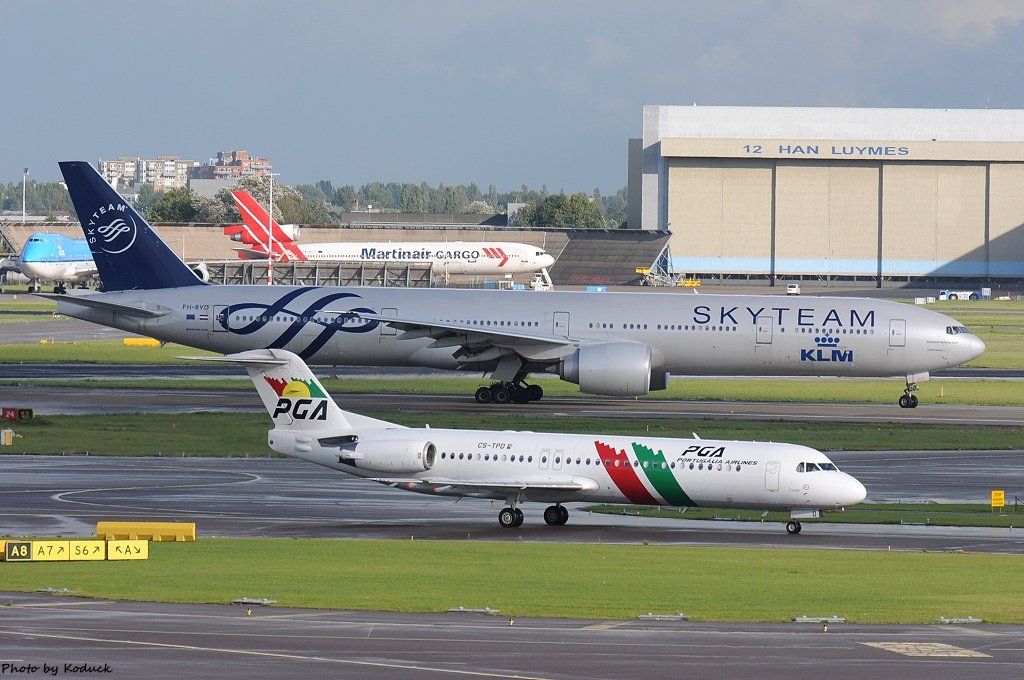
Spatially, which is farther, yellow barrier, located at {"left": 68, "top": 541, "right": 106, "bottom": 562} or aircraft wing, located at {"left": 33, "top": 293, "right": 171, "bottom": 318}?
aircraft wing, located at {"left": 33, "top": 293, "right": 171, "bottom": 318}

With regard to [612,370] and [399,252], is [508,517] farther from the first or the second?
[399,252]

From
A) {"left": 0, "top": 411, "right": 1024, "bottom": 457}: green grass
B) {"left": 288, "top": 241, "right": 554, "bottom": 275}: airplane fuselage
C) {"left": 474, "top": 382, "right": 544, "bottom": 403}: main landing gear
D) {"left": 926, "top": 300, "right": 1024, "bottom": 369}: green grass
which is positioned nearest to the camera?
{"left": 0, "top": 411, "right": 1024, "bottom": 457}: green grass

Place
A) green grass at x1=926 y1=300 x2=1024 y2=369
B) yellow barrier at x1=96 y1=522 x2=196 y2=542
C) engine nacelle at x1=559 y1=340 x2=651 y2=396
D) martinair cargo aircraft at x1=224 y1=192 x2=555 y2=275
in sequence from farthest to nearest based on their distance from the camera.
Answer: martinair cargo aircraft at x1=224 y1=192 x2=555 y2=275 < green grass at x1=926 y1=300 x2=1024 y2=369 < engine nacelle at x1=559 y1=340 x2=651 y2=396 < yellow barrier at x1=96 y1=522 x2=196 y2=542

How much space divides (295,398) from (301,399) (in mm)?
183

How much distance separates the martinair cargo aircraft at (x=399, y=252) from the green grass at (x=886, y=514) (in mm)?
126597

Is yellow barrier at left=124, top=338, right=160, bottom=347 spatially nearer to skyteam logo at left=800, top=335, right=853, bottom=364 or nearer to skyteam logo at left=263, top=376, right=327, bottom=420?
skyteam logo at left=800, top=335, right=853, bottom=364

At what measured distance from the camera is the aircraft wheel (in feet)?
119

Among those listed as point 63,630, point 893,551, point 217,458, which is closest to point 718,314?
point 217,458

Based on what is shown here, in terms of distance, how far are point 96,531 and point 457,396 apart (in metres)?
32.4

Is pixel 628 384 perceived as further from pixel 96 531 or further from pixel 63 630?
pixel 63 630

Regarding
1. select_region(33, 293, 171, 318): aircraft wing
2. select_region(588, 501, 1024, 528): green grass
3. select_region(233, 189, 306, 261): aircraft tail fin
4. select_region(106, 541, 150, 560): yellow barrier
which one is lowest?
select_region(588, 501, 1024, 528): green grass

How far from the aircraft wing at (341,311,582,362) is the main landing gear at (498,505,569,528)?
74.5 ft

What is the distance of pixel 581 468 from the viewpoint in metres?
36.6

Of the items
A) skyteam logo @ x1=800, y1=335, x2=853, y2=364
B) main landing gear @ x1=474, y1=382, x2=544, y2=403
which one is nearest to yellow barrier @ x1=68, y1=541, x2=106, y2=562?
main landing gear @ x1=474, y1=382, x2=544, y2=403
